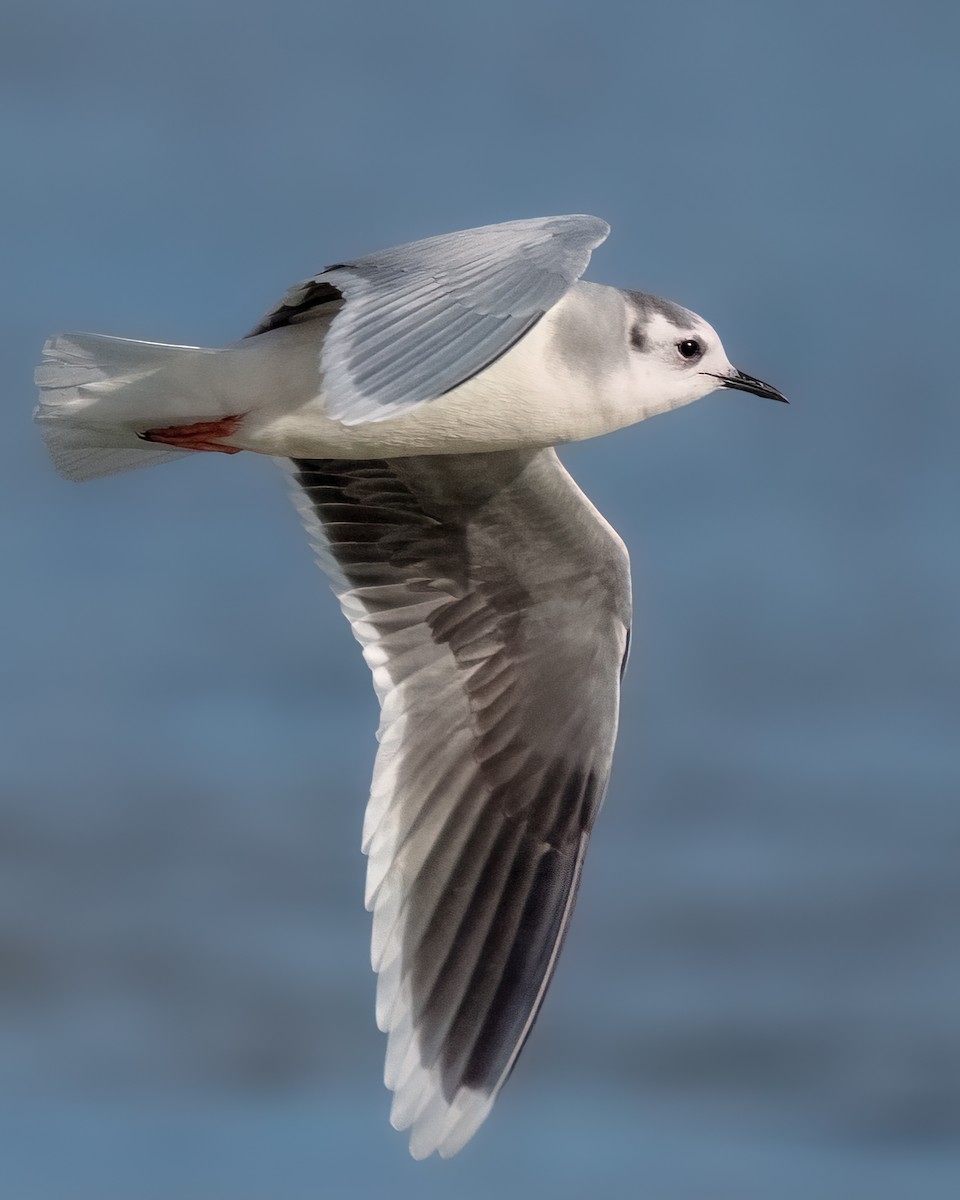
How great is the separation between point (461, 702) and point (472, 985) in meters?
0.82

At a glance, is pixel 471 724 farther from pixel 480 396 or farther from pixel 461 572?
pixel 480 396

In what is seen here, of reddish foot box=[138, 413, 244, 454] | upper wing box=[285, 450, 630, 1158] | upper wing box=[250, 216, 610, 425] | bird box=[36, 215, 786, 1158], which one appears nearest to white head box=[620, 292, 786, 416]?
bird box=[36, 215, 786, 1158]

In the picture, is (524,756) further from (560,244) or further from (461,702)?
(560,244)

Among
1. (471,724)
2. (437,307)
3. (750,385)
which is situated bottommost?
(471,724)

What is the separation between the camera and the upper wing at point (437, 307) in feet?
13.6

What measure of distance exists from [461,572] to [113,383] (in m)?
1.35

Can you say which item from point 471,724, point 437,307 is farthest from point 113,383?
point 471,724

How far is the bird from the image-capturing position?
5.22 m

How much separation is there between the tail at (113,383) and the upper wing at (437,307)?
1.63 feet

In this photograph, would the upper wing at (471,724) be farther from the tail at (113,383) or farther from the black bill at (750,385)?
the tail at (113,383)

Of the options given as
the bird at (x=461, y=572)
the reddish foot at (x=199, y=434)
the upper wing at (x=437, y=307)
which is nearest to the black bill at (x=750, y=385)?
the bird at (x=461, y=572)

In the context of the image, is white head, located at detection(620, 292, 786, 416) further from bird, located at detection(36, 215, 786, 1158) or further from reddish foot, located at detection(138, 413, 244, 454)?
reddish foot, located at detection(138, 413, 244, 454)

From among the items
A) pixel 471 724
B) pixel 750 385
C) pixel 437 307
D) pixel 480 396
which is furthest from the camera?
pixel 471 724

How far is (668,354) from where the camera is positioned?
5422 millimetres
